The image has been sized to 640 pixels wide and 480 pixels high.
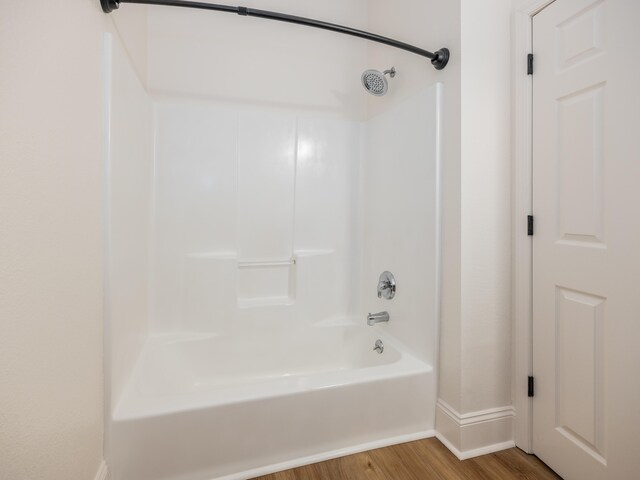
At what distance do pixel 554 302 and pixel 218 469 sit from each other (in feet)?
5.25

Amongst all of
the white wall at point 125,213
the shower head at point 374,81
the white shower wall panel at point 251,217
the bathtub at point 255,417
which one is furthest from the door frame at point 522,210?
the white wall at point 125,213

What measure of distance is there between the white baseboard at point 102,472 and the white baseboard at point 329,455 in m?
0.42

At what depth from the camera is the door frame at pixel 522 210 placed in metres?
1.52

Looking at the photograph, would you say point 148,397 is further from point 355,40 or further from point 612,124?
point 355,40

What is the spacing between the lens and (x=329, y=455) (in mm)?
1500

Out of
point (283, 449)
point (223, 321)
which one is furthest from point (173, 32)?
point (283, 449)

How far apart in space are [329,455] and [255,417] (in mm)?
414

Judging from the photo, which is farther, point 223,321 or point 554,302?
point 223,321

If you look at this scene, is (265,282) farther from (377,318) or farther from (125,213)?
(125,213)

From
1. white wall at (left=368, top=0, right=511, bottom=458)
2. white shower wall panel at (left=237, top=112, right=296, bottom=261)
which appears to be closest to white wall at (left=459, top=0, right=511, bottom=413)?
white wall at (left=368, top=0, right=511, bottom=458)

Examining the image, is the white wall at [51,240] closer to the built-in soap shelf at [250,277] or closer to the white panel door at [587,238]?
the built-in soap shelf at [250,277]

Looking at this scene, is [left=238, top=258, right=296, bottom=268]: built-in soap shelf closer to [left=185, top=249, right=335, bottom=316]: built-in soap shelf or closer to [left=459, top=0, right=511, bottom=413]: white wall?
[left=185, top=249, right=335, bottom=316]: built-in soap shelf

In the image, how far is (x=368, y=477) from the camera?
1.40 metres

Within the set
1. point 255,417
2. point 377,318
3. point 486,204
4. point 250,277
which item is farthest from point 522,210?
point 250,277
